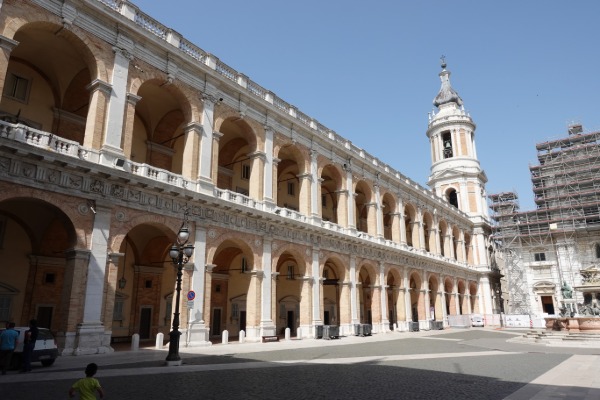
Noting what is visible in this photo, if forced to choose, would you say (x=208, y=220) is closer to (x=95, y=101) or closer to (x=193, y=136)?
(x=193, y=136)

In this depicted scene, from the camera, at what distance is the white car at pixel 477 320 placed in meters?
47.0

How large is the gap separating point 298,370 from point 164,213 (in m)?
9.47

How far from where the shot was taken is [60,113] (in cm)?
2003

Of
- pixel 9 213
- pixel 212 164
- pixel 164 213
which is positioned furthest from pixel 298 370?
pixel 9 213

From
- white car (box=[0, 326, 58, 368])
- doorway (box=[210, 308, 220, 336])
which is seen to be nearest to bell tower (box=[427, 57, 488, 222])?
doorway (box=[210, 308, 220, 336])

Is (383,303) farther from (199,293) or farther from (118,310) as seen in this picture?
(118,310)

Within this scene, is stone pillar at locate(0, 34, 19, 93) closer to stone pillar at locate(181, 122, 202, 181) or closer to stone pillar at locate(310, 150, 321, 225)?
stone pillar at locate(181, 122, 202, 181)

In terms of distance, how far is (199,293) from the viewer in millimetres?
19672

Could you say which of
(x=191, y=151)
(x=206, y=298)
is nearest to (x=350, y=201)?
(x=191, y=151)

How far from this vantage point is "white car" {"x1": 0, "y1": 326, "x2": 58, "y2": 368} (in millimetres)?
12266

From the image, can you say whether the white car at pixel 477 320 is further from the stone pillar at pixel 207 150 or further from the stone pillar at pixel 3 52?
the stone pillar at pixel 3 52

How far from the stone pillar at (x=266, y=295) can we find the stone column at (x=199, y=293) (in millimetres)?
3702

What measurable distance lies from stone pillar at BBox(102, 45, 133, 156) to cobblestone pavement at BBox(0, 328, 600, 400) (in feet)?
26.8

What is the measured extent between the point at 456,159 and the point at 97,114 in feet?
155
